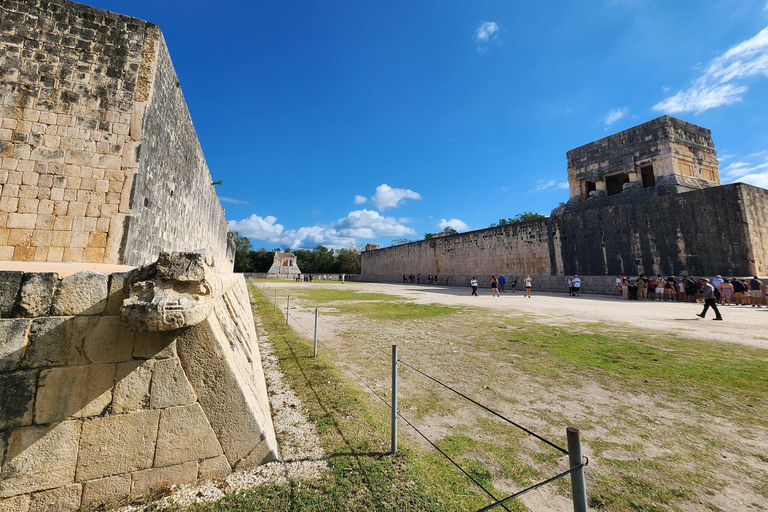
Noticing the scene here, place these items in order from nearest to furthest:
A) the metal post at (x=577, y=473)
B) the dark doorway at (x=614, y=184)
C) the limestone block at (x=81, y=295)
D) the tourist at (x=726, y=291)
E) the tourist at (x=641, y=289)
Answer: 1. the metal post at (x=577, y=473)
2. the limestone block at (x=81, y=295)
3. the tourist at (x=726, y=291)
4. the tourist at (x=641, y=289)
5. the dark doorway at (x=614, y=184)

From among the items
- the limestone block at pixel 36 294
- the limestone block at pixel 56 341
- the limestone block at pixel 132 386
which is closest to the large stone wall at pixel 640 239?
the limestone block at pixel 132 386

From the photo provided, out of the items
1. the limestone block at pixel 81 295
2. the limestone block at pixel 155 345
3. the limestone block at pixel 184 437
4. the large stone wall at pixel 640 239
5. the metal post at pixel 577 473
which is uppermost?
the large stone wall at pixel 640 239

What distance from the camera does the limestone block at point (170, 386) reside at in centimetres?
198

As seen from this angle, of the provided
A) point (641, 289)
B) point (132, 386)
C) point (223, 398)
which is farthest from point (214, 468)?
point (641, 289)

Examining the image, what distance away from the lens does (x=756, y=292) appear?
11.4m

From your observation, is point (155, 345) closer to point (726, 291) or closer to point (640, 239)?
point (726, 291)

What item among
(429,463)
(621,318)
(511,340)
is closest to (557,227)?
(621,318)

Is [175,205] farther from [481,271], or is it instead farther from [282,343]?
[481,271]

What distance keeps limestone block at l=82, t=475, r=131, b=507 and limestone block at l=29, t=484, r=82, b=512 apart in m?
0.05

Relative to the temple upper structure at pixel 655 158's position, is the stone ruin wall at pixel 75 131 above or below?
below

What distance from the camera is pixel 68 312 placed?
1831mm

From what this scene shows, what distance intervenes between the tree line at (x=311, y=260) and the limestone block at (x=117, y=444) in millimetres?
57573

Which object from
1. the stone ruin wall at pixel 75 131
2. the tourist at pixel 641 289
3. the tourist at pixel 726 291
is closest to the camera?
the stone ruin wall at pixel 75 131

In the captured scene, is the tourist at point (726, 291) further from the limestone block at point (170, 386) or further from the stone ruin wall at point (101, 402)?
the limestone block at point (170, 386)
